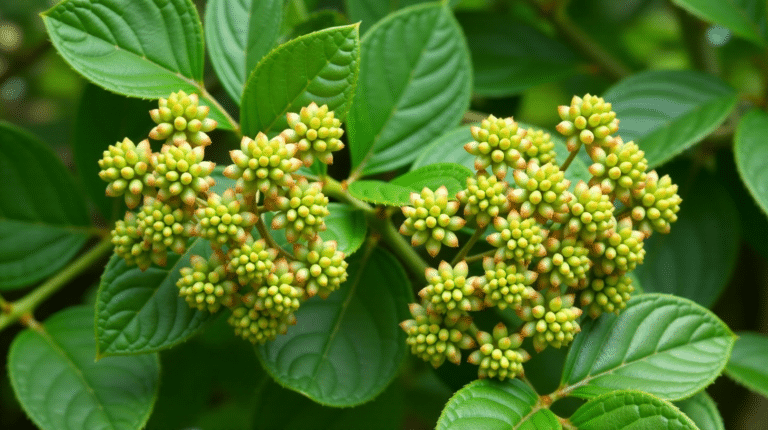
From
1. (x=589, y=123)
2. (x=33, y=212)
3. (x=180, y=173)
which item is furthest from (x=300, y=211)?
(x=33, y=212)

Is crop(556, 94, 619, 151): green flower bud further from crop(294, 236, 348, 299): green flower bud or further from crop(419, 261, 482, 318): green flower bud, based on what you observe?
crop(294, 236, 348, 299): green flower bud

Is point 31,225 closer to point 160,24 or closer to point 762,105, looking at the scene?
point 160,24

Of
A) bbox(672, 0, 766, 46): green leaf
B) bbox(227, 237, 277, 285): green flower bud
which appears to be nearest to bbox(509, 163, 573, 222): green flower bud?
bbox(227, 237, 277, 285): green flower bud

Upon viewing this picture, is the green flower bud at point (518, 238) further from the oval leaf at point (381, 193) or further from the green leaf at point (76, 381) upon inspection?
the green leaf at point (76, 381)

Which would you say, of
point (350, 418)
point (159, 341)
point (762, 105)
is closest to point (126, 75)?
point (159, 341)

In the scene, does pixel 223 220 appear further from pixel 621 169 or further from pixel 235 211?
pixel 621 169
